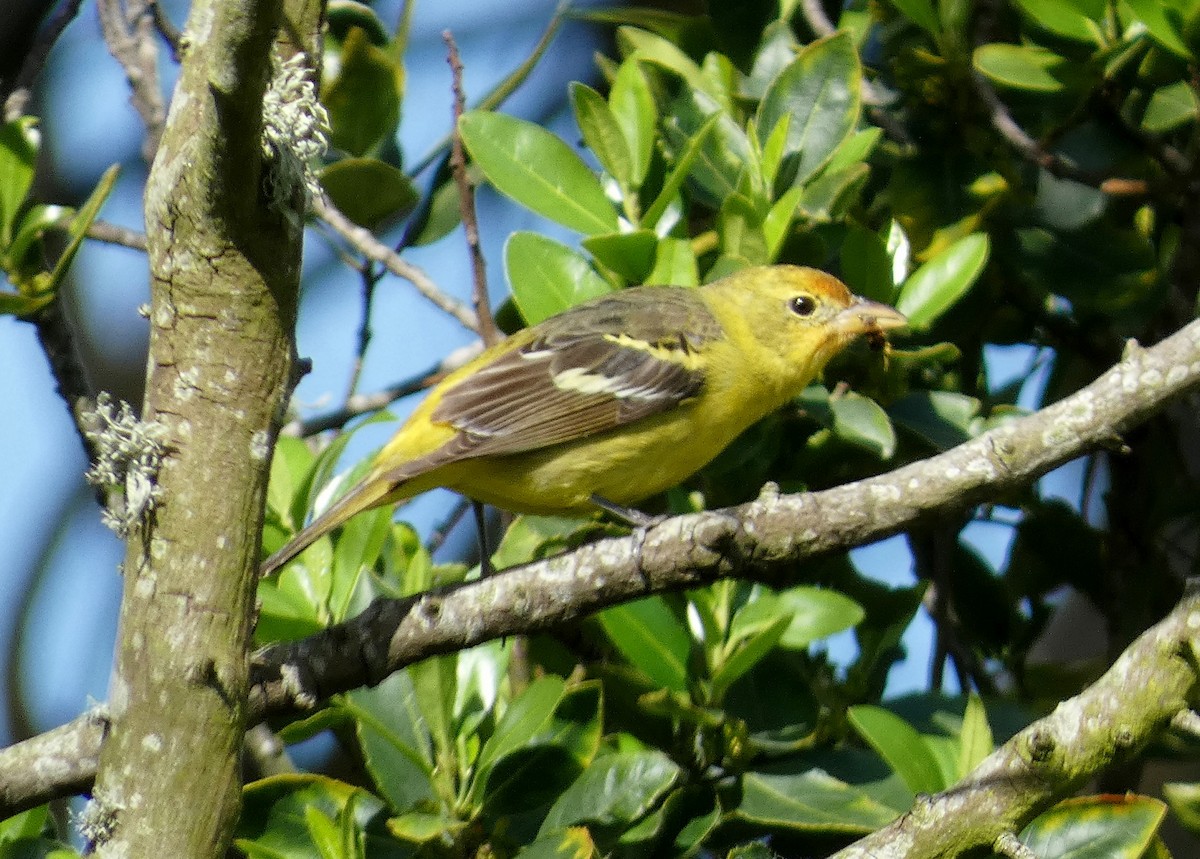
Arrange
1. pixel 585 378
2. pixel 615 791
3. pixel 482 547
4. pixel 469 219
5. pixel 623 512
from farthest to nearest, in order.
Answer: pixel 585 378, pixel 469 219, pixel 482 547, pixel 623 512, pixel 615 791

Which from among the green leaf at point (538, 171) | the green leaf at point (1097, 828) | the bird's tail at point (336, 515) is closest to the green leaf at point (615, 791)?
the green leaf at point (1097, 828)

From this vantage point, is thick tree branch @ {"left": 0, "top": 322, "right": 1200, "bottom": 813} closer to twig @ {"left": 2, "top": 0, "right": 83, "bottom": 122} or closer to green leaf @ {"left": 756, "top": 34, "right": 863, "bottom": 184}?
green leaf @ {"left": 756, "top": 34, "right": 863, "bottom": 184}

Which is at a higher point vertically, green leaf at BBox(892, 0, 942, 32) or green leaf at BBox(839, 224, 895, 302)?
green leaf at BBox(892, 0, 942, 32)

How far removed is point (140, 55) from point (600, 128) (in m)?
2.01

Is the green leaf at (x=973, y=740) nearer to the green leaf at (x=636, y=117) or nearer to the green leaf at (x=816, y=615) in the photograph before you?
the green leaf at (x=816, y=615)

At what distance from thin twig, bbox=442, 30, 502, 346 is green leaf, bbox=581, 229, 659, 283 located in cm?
42

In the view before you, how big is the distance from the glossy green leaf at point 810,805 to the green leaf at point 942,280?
55.4 inches

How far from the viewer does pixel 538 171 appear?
3.98 metres

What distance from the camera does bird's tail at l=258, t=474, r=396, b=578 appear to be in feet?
11.5

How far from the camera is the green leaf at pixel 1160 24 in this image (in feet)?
12.2

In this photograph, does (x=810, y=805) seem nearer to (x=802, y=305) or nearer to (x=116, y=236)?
(x=802, y=305)

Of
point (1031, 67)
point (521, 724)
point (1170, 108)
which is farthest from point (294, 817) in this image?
point (1170, 108)

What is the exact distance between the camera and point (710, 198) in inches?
164

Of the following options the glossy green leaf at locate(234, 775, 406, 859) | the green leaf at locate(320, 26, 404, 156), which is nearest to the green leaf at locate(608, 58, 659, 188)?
the green leaf at locate(320, 26, 404, 156)
